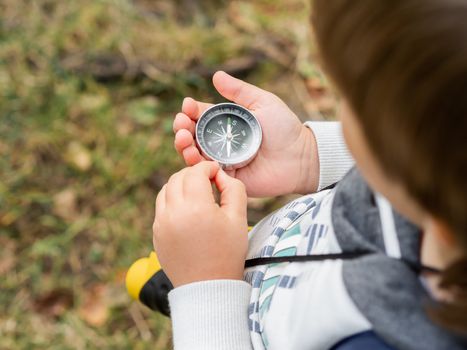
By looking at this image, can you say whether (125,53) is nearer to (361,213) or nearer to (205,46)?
(205,46)

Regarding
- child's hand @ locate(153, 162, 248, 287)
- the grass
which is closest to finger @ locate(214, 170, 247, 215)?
child's hand @ locate(153, 162, 248, 287)

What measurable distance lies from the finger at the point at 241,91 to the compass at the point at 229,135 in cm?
4

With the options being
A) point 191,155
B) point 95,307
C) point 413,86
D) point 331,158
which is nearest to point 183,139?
point 191,155

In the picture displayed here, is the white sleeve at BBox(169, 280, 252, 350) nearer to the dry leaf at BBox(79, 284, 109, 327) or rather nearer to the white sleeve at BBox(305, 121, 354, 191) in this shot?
the white sleeve at BBox(305, 121, 354, 191)

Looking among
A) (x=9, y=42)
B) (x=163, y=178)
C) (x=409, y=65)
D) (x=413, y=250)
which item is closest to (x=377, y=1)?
(x=409, y=65)

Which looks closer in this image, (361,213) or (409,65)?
(409,65)

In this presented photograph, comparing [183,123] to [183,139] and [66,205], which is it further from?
[66,205]

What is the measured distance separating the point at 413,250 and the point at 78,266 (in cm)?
139

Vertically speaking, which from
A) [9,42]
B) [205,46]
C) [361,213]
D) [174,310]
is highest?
[9,42]

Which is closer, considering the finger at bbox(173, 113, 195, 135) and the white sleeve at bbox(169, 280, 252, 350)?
the white sleeve at bbox(169, 280, 252, 350)

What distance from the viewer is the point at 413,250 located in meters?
0.85

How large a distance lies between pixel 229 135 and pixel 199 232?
1.07ft

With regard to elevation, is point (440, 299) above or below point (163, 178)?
below

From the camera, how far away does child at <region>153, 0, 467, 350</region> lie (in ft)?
1.97
